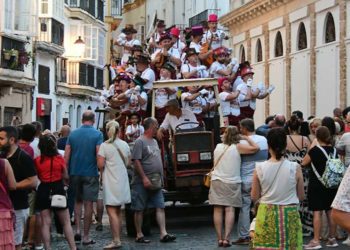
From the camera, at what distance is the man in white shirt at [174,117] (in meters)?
13.7

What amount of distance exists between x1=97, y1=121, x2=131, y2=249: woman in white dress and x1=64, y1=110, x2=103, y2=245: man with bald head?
0.26 metres

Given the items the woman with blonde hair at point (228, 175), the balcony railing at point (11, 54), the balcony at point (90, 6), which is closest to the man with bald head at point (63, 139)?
the woman with blonde hair at point (228, 175)

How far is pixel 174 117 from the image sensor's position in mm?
13812

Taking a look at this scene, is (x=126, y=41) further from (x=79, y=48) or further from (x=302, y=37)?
(x=79, y=48)

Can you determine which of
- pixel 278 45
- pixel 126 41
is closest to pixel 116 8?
pixel 278 45

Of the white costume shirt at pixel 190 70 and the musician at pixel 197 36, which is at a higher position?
the musician at pixel 197 36

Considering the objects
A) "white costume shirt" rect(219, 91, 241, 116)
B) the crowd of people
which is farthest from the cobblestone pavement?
"white costume shirt" rect(219, 91, 241, 116)

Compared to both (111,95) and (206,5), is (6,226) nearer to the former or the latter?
(111,95)

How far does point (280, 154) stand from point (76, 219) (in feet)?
16.4

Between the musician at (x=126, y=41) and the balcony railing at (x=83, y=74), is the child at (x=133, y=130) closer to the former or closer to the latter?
the musician at (x=126, y=41)

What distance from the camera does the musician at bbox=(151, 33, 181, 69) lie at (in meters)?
15.0

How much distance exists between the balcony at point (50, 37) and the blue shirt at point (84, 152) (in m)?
28.8

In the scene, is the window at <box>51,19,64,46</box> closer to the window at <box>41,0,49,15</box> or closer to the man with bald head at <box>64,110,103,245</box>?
the window at <box>41,0,49,15</box>

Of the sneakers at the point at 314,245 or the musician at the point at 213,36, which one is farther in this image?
the musician at the point at 213,36
